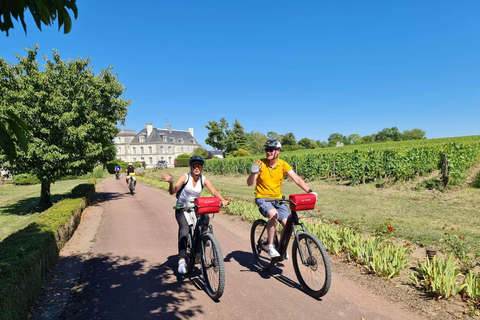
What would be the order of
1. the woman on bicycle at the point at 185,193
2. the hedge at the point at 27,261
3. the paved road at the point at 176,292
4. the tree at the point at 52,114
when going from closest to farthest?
the hedge at the point at 27,261
the paved road at the point at 176,292
the woman on bicycle at the point at 185,193
the tree at the point at 52,114

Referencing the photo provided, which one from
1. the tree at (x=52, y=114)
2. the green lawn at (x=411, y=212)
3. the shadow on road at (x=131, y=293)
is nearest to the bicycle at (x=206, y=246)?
the shadow on road at (x=131, y=293)

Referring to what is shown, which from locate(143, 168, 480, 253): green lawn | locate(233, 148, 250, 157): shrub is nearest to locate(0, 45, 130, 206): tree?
locate(143, 168, 480, 253): green lawn

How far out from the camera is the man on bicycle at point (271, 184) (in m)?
4.76

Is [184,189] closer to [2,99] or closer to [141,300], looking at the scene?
[141,300]

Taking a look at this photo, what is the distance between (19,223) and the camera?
1161 centimetres

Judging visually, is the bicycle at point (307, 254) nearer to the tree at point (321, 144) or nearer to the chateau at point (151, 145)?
the chateau at point (151, 145)

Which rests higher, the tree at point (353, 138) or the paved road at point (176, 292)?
the tree at point (353, 138)

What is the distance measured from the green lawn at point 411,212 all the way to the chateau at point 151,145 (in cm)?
6655

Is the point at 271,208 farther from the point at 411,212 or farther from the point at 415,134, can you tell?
the point at 415,134

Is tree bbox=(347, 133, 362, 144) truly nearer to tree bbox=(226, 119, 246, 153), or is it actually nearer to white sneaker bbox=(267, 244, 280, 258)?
tree bbox=(226, 119, 246, 153)

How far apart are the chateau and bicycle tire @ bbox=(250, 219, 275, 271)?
237 ft

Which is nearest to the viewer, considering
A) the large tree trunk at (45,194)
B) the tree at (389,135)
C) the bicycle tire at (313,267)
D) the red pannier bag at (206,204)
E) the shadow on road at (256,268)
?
the bicycle tire at (313,267)

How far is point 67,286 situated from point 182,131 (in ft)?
277

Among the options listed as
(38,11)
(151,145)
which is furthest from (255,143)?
(38,11)
